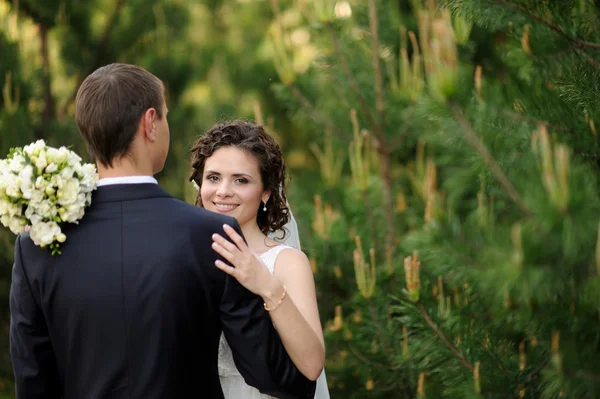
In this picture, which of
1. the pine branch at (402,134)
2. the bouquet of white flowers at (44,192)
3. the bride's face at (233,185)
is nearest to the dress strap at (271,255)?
the bride's face at (233,185)

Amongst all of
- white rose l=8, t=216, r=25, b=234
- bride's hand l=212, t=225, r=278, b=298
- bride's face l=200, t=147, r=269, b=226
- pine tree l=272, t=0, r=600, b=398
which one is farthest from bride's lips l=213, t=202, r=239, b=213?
white rose l=8, t=216, r=25, b=234

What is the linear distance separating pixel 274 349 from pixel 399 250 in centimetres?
221

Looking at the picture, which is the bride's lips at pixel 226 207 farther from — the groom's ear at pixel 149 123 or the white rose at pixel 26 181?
the white rose at pixel 26 181

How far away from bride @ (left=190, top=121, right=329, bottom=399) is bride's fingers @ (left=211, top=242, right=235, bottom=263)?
0.86 ft

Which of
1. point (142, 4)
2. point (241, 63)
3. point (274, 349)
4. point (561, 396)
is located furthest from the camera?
point (241, 63)

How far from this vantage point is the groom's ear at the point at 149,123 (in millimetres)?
2057

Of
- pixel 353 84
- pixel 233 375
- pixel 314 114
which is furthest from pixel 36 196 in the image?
pixel 314 114

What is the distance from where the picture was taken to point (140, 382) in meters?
2.04

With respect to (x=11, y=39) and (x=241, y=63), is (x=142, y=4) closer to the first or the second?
(x=11, y=39)

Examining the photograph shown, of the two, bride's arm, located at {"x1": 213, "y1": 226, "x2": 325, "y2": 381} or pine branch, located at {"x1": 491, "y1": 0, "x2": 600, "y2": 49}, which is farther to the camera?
pine branch, located at {"x1": 491, "y1": 0, "x2": 600, "y2": 49}

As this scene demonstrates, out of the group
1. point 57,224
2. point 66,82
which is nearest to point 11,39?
point 66,82

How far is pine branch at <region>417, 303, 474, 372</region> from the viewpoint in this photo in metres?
2.59

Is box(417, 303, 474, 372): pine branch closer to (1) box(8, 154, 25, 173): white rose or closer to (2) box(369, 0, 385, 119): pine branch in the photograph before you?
(1) box(8, 154, 25, 173): white rose

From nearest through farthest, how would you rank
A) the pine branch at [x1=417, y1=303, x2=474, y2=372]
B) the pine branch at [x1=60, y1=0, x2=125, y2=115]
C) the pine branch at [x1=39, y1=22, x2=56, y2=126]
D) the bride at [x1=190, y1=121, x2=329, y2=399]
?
the bride at [x1=190, y1=121, x2=329, y2=399] → the pine branch at [x1=417, y1=303, x2=474, y2=372] → the pine branch at [x1=39, y1=22, x2=56, y2=126] → the pine branch at [x1=60, y1=0, x2=125, y2=115]
